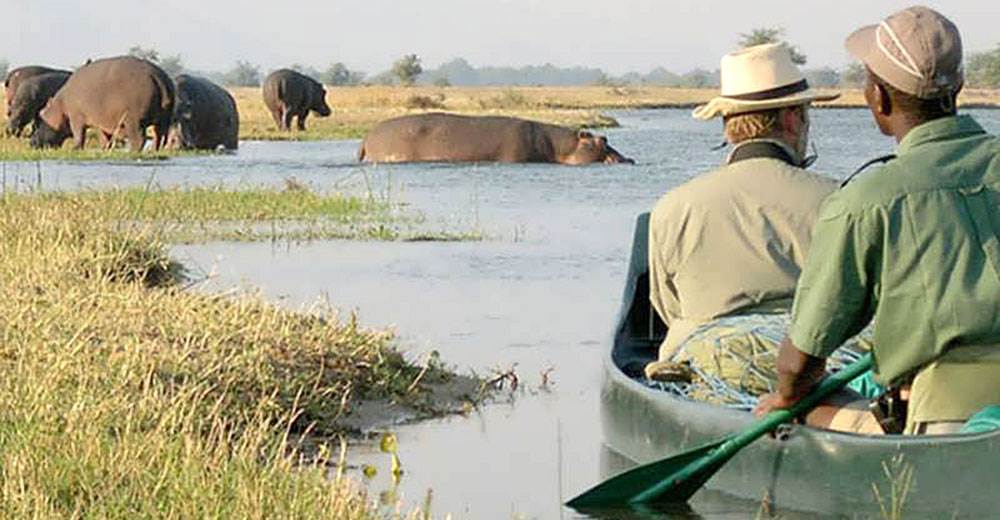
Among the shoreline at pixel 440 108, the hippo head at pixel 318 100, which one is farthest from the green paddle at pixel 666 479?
the hippo head at pixel 318 100

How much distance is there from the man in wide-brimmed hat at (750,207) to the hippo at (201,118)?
2909cm

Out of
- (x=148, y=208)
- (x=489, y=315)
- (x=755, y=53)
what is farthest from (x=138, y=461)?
(x=148, y=208)

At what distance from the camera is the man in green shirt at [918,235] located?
599 centimetres

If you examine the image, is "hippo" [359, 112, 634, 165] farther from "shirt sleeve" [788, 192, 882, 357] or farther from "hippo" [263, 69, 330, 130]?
"shirt sleeve" [788, 192, 882, 357]

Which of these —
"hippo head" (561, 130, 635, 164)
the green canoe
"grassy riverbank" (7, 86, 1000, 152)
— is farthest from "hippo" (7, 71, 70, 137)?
the green canoe

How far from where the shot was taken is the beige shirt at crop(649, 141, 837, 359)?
8039 mm

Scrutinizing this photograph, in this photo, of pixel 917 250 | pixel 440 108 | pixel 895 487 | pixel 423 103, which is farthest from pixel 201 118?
pixel 917 250

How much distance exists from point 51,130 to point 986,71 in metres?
58.8

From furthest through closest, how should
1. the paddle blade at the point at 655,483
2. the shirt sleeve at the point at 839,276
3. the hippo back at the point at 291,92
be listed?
the hippo back at the point at 291,92 → the paddle blade at the point at 655,483 → the shirt sleeve at the point at 839,276

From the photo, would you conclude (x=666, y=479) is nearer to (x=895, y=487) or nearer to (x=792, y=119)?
(x=895, y=487)

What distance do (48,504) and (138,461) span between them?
0.54 m

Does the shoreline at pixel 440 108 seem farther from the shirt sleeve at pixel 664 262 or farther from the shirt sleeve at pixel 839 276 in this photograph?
the shirt sleeve at pixel 839 276

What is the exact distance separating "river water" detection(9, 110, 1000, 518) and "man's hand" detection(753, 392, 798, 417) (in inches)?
24.3

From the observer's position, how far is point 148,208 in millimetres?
19219
